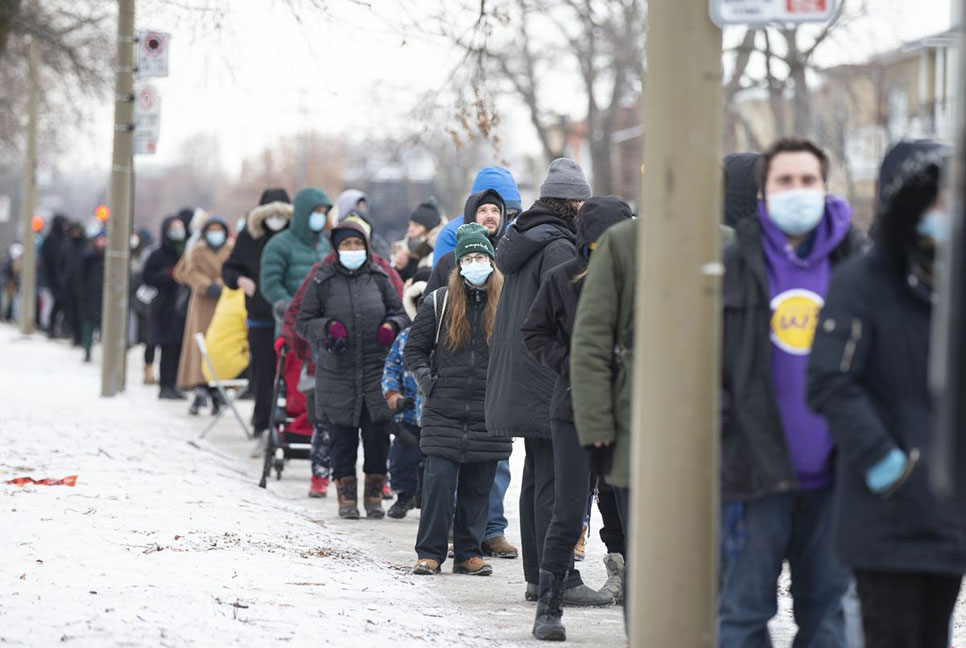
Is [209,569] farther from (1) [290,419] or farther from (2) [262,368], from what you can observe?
(2) [262,368]

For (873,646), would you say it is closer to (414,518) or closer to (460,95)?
(414,518)

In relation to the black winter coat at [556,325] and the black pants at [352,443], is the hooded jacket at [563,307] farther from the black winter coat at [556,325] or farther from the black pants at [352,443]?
the black pants at [352,443]

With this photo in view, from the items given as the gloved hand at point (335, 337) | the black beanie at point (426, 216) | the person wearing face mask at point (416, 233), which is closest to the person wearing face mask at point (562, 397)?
the gloved hand at point (335, 337)

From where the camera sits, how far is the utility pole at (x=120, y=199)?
19062mm

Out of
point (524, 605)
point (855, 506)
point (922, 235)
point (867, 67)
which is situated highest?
point (867, 67)

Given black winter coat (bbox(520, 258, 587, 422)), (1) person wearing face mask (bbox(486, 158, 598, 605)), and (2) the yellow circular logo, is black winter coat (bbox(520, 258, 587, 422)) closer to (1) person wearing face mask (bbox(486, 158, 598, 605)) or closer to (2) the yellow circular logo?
(1) person wearing face mask (bbox(486, 158, 598, 605))

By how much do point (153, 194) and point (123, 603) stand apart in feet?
538

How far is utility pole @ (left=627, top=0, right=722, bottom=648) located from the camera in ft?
16.0

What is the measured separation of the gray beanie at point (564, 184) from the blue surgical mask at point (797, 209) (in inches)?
115

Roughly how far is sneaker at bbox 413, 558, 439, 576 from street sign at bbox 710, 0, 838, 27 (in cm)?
442

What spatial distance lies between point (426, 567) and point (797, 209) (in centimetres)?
424

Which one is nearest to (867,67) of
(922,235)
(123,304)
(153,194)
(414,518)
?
(123,304)

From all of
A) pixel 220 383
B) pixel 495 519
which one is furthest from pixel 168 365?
pixel 495 519

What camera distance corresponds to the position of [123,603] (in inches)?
277
